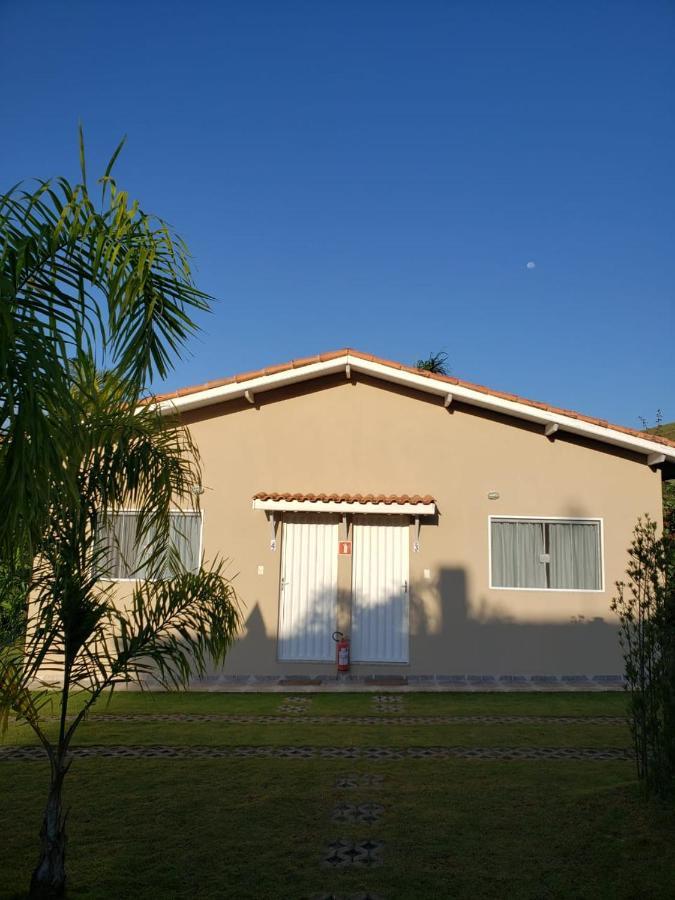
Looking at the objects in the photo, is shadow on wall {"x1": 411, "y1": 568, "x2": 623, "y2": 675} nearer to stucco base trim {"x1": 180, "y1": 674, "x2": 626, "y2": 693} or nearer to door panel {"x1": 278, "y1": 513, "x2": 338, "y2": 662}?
A: stucco base trim {"x1": 180, "y1": 674, "x2": 626, "y2": 693}

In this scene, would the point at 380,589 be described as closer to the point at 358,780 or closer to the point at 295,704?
the point at 295,704

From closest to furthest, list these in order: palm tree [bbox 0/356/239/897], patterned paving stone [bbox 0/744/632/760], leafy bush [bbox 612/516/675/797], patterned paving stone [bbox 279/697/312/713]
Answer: palm tree [bbox 0/356/239/897] → leafy bush [bbox 612/516/675/797] → patterned paving stone [bbox 0/744/632/760] → patterned paving stone [bbox 279/697/312/713]

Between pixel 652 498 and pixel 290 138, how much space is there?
390 inches

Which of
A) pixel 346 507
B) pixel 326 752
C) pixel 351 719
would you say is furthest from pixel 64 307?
pixel 346 507

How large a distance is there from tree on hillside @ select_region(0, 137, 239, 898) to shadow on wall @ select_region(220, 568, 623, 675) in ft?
22.8

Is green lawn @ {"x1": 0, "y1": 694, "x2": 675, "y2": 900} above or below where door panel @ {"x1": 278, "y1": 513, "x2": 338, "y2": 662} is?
below

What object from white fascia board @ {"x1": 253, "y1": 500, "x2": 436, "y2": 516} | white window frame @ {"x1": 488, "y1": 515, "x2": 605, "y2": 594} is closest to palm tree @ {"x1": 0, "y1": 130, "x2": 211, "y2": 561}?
white fascia board @ {"x1": 253, "y1": 500, "x2": 436, "y2": 516}

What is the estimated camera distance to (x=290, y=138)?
45.8ft

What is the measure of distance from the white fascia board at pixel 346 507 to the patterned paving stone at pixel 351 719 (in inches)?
140

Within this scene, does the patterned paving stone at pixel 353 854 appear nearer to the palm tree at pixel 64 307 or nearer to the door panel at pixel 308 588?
the palm tree at pixel 64 307

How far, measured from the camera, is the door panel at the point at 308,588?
12.0 meters

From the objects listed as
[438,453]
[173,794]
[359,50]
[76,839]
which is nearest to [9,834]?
[76,839]

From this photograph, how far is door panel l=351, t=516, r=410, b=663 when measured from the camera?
12.0 metres

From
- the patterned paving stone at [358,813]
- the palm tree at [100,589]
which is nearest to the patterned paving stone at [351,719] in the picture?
the patterned paving stone at [358,813]
